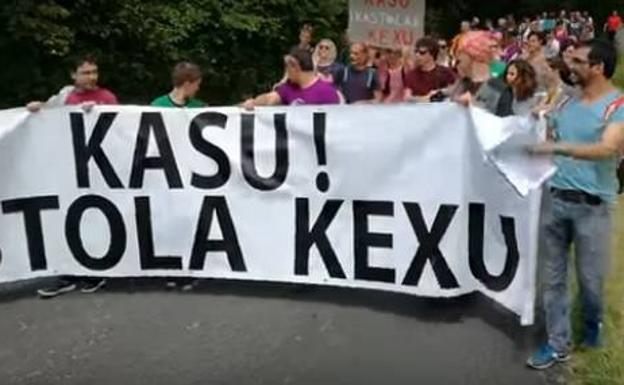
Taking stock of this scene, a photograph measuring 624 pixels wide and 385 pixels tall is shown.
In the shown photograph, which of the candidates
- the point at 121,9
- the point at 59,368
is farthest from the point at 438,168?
the point at 121,9

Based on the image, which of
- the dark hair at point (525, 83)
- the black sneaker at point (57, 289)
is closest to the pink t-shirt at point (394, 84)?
the dark hair at point (525, 83)

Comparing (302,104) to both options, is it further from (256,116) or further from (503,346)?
(503,346)

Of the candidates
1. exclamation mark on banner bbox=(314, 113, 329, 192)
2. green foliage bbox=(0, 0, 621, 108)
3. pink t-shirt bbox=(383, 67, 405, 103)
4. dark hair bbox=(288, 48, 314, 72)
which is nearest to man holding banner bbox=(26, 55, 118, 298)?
dark hair bbox=(288, 48, 314, 72)

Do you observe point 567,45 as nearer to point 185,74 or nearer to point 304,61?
point 304,61

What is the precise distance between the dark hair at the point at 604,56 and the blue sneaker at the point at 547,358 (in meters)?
1.44

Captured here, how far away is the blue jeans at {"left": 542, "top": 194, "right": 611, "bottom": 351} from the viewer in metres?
5.54

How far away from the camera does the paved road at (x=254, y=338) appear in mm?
5664

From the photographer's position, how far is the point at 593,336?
5.89 meters

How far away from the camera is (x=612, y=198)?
5590 mm

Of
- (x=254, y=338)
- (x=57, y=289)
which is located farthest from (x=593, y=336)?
(x=57, y=289)

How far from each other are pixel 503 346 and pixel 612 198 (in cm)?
105

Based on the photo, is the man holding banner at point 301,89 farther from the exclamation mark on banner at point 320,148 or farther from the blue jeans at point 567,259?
the blue jeans at point 567,259

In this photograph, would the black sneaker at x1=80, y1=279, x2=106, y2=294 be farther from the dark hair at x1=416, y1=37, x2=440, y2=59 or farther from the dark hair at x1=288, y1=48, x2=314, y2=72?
the dark hair at x1=416, y1=37, x2=440, y2=59

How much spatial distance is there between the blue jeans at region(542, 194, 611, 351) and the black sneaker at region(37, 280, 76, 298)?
3160 millimetres
